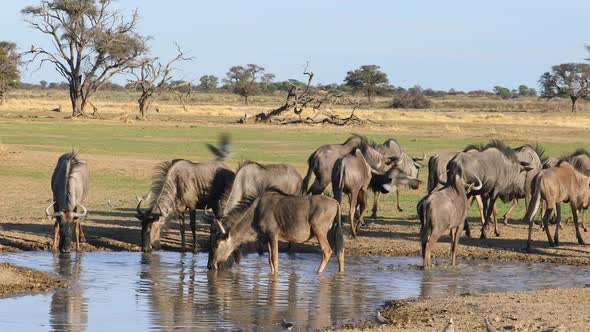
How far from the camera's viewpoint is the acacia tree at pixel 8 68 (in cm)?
6850

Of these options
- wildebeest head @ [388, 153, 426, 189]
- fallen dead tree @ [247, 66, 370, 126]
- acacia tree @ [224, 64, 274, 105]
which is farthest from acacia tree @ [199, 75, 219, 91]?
wildebeest head @ [388, 153, 426, 189]

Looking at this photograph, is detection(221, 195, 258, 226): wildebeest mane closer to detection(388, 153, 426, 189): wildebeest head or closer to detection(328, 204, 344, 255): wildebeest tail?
detection(328, 204, 344, 255): wildebeest tail

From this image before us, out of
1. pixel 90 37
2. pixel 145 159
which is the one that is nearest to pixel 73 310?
pixel 145 159

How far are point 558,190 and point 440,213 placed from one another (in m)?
3.12

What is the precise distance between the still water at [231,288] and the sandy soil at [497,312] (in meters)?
0.59

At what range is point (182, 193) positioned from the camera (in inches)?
628

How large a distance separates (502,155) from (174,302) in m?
8.24

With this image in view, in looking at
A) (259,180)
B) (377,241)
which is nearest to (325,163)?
(377,241)

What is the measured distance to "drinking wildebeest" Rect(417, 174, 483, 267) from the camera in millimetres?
13711

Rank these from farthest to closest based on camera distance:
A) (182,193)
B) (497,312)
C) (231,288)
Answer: (182,193) < (231,288) < (497,312)

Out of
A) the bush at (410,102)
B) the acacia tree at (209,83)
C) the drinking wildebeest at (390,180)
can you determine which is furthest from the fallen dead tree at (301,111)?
the acacia tree at (209,83)

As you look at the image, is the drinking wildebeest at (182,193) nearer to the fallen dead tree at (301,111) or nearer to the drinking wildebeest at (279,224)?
the drinking wildebeest at (279,224)

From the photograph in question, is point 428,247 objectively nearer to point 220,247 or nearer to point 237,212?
point 237,212

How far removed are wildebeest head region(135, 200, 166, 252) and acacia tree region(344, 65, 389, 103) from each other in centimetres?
8531
